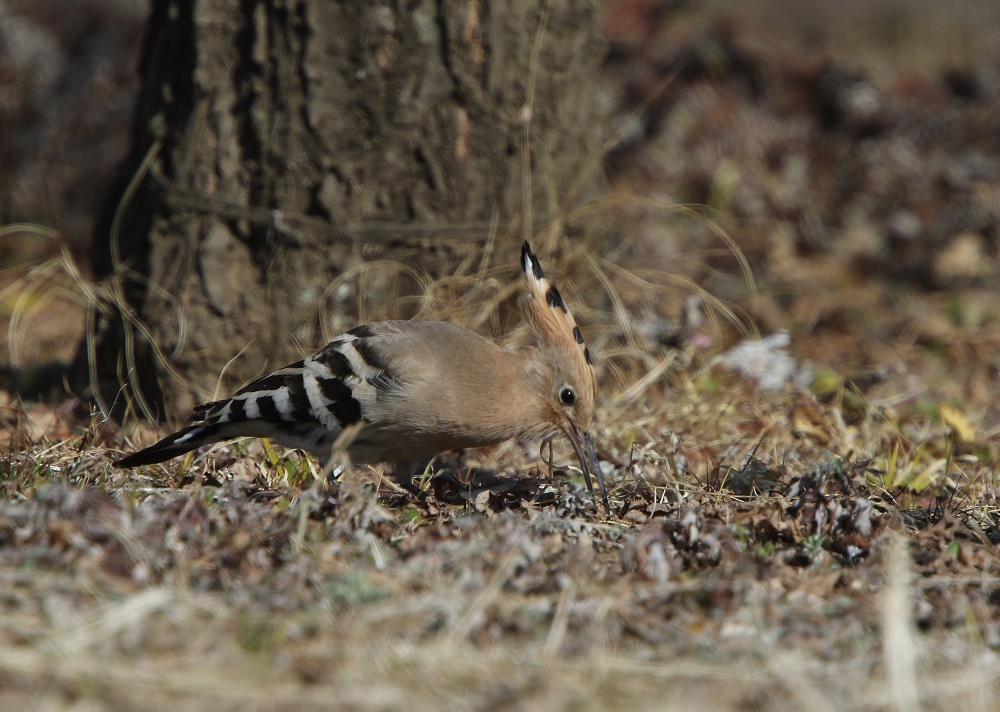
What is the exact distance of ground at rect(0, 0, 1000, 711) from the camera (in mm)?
2033

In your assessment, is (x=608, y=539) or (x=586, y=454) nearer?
(x=608, y=539)

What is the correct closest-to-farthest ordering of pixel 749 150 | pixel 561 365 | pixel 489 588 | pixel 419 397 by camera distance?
pixel 489 588 < pixel 419 397 < pixel 561 365 < pixel 749 150

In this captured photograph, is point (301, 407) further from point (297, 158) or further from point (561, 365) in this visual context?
point (297, 158)

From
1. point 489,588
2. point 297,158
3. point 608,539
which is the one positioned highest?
point 297,158

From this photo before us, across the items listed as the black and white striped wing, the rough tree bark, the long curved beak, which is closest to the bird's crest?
the long curved beak

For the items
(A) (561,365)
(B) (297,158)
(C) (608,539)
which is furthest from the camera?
(B) (297,158)

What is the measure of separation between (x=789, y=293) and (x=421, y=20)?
10.0 ft

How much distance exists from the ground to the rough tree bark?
310 millimetres

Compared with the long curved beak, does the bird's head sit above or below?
above

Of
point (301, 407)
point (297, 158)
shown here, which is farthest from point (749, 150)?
point (301, 407)

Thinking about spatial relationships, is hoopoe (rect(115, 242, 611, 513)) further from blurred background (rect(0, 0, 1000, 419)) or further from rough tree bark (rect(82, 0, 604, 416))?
blurred background (rect(0, 0, 1000, 419))

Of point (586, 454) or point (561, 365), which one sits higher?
point (561, 365)

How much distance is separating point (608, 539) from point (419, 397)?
72cm

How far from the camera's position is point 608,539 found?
298cm
